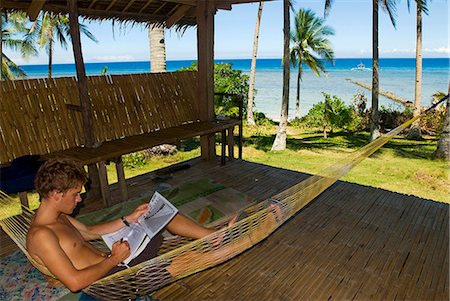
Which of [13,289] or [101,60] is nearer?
[13,289]

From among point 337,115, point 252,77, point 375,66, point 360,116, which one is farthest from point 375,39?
point 252,77

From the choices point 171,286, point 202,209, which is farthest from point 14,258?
point 202,209

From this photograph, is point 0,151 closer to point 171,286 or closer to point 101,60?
point 171,286

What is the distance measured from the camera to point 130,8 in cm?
450

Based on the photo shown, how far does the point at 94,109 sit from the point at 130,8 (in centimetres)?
153

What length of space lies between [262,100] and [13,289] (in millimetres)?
25926

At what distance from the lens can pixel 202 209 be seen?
2857mm

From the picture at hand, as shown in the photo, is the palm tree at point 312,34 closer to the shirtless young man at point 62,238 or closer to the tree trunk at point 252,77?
the tree trunk at point 252,77

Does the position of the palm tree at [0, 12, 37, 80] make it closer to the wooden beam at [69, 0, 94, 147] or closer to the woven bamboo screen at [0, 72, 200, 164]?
the woven bamboo screen at [0, 72, 200, 164]

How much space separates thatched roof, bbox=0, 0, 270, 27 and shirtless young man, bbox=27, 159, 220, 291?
8.71ft

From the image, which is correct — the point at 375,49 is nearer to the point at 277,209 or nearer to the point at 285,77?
the point at 285,77

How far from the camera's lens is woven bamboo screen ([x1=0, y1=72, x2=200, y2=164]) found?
3.29m

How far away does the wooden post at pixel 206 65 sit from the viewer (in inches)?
176

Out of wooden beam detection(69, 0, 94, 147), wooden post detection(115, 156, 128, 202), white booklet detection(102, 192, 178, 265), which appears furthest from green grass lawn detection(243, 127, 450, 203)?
white booklet detection(102, 192, 178, 265)
